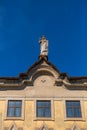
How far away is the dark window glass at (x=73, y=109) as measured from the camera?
21.5 metres

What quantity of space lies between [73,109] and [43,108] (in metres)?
2.25

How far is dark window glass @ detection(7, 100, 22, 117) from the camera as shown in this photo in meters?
21.3

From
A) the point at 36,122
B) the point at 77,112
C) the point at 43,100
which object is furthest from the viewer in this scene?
the point at 43,100

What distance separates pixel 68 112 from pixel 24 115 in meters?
3.28

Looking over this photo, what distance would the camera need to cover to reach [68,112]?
21562 mm

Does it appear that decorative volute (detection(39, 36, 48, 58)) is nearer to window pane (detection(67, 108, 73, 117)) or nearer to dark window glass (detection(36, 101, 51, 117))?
dark window glass (detection(36, 101, 51, 117))

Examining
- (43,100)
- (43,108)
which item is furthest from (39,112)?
(43,100)

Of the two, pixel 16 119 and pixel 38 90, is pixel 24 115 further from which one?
pixel 38 90

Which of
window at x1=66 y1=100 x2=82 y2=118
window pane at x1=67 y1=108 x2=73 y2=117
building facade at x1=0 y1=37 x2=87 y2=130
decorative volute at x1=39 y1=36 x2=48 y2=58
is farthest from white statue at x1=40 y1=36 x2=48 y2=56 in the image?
window pane at x1=67 y1=108 x2=73 y2=117

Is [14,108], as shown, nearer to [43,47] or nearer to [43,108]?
[43,108]

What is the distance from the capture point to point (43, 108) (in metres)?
21.7

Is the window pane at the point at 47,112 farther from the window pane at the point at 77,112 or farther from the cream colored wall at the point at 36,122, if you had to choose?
the window pane at the point at 77,112

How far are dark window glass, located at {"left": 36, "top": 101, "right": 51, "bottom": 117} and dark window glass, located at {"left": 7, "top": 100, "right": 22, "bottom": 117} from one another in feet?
4.64

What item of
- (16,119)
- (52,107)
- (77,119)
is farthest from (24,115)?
(77,119)
